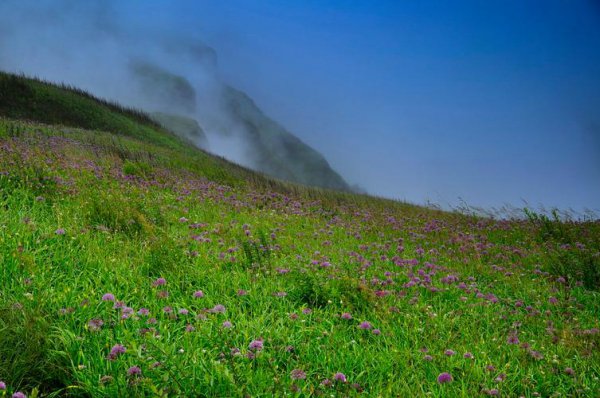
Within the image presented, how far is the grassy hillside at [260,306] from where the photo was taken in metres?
3.29

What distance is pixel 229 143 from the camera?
135 m

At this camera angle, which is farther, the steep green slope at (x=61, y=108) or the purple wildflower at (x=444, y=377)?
the steep green slope at (x=61, y=108)

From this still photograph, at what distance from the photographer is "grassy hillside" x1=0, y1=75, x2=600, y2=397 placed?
3.29 m

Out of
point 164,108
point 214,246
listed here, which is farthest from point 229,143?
point 214,246

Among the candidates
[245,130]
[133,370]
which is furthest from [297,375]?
[245,130]

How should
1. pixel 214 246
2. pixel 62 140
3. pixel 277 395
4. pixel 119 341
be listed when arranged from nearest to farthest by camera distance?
pixel 277 395
pixel 119 341
pixel 214 246
pixel 62 140

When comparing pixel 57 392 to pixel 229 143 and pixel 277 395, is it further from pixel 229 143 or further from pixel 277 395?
pixel 229 143

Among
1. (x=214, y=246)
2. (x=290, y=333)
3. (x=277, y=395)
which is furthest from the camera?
(x=214, y=246)

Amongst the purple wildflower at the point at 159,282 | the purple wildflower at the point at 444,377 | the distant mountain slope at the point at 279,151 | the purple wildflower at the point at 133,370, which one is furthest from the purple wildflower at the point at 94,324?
the distant mountain slope at the point at 279,151

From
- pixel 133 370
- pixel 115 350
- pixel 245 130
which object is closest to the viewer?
pixel 133 370

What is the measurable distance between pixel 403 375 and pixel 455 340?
104 centimetres

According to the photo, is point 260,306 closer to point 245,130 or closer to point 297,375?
point 297,375

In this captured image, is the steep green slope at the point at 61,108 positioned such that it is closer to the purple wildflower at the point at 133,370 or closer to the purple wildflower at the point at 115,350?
the purple wildflower at the point at 115,350

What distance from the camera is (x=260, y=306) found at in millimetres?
4660
